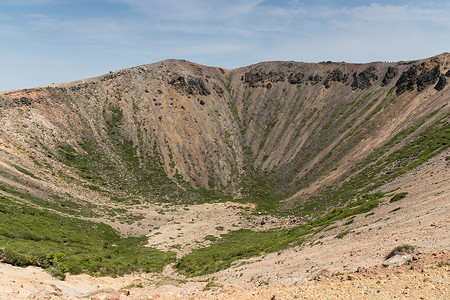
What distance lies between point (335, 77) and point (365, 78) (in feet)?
51.1

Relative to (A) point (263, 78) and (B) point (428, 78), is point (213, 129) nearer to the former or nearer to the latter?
(A) point (263, 78)

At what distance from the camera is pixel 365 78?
137000mm

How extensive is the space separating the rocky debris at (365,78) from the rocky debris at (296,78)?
2789cm

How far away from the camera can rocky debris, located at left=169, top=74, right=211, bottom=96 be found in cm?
14412

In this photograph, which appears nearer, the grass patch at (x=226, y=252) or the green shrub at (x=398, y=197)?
the grass patch at (x=226, y=252)

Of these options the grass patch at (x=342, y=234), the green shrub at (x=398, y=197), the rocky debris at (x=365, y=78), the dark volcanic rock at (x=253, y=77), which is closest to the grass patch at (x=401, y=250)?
the grass patch at (x=342, y=234)

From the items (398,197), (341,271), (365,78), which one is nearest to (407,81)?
(365,78)

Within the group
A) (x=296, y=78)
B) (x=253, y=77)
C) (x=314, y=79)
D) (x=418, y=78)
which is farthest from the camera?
(x=253, y=77)

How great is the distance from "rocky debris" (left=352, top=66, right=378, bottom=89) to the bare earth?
101 meters

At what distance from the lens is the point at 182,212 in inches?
3344

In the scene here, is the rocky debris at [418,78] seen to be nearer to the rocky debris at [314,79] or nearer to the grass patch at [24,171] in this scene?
the rocky debris at [314,79]

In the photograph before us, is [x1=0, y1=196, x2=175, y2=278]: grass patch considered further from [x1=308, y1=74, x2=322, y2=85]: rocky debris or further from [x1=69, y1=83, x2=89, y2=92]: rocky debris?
[x1=308, y1=74, x2=322, y2=85]: rocky debris

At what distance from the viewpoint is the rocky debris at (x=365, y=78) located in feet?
445

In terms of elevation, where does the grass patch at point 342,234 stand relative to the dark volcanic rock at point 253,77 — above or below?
below
